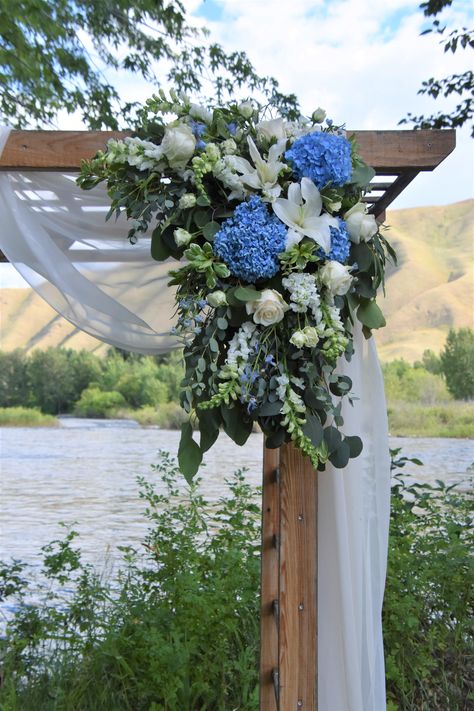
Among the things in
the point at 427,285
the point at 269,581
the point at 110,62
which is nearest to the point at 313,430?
the point at 269,581

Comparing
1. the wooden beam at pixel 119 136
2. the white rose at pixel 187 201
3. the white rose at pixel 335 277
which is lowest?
the white rose at pixel 335 277

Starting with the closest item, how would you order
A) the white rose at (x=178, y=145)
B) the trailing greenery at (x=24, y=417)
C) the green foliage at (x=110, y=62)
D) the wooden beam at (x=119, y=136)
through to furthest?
1. the white rose at (x=178, y=145)
2. the wooden beam at (x=119, y=136)
3. the green foliage at (x=110, y=62)
4. the trailing greenery at (x=24, y=417)

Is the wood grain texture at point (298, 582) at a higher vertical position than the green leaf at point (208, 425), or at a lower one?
lower

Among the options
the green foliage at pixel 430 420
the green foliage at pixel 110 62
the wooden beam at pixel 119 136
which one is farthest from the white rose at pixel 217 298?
the green foliage at pixel 430 420

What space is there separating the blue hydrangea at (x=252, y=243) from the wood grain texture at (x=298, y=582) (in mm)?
466

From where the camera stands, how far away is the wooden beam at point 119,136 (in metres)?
1.89

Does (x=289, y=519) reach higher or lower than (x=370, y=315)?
lower

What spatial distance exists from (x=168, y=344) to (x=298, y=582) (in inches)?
35.8

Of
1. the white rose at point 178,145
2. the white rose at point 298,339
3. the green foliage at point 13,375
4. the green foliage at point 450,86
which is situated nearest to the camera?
the white rose at point 298,339

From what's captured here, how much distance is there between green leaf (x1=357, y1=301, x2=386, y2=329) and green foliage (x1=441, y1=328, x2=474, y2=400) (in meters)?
6.23

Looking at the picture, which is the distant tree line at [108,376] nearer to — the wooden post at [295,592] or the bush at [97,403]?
the bush at [97,403]

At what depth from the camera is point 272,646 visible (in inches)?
72.2

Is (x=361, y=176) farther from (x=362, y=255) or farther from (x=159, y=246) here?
(x=159, y=246)

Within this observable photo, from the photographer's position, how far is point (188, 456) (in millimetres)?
1502
